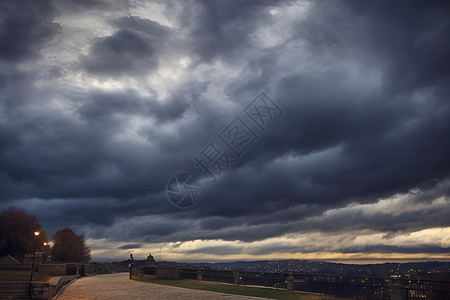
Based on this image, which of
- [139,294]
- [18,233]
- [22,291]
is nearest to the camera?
[22,291]

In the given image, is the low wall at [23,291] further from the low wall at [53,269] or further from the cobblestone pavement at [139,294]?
the low wall at [53,269]

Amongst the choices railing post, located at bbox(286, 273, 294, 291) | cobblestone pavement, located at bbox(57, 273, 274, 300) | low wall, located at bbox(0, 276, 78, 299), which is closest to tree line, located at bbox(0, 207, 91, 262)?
cobblestone pavement, located at bbox(57, 273, 274, 300)

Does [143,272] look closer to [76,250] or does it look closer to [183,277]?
[183,277]

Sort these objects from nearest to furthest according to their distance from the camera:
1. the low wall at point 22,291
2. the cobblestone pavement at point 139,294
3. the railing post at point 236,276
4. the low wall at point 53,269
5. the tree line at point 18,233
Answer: the cobblestone pavement at point 139,294, the low wall at point 22,291, the railing post at point 236,276, the low wall at point 53,269, the tree line at point 18,233

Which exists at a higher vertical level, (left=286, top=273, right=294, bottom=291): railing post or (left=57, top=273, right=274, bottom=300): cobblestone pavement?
(left=286, top=273, right=294, bottom=291): railing post

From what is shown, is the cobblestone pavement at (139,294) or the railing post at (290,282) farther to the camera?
the railing post at (290,282)

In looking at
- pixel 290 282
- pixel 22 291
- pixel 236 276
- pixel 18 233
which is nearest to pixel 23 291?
pixel 22 291

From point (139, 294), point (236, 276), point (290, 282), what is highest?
point (290, 282)

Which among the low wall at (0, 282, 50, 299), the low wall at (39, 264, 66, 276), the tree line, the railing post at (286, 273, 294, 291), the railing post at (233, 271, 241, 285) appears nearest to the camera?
the low wall at (0, 282, 50, 299)

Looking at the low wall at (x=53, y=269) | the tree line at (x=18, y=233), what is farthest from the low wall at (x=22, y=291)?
the tree line at (x=18, y=233)

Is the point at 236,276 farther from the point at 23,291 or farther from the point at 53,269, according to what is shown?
the point at 53,269

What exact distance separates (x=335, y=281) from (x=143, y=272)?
29688 mm

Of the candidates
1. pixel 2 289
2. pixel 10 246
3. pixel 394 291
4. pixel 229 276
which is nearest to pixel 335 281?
pixel 394 291

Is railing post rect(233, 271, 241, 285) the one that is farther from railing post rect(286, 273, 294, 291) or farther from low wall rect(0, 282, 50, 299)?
low wall rect(0, 282, 50, 299)
